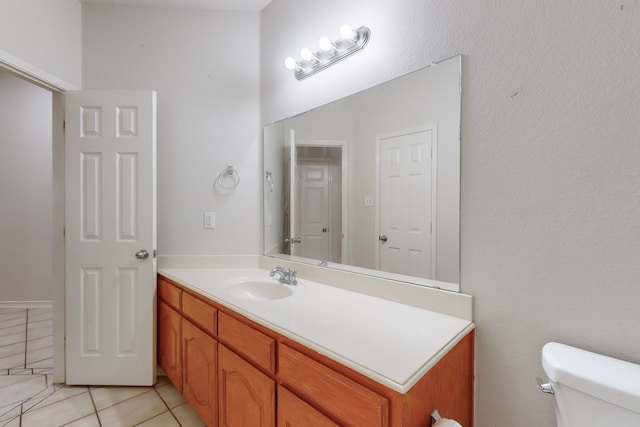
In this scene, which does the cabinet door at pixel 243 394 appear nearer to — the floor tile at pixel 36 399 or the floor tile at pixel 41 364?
the floor tile at pixel 36 399

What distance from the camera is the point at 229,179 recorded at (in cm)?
214

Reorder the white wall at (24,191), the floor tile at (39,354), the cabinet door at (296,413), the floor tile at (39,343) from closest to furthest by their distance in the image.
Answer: the cabinet door at (296,413)
the floor tile at (39,354)
the floor tile at (39,343)
the white wall at (24,191)

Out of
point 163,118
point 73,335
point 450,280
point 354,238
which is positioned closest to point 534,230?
point 450,280

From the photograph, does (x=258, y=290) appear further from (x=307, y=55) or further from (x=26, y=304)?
(x=26, y=304)

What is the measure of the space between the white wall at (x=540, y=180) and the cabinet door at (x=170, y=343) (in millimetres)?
1544

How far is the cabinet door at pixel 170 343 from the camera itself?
1.75 metres

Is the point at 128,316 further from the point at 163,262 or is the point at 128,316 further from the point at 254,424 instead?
the point at 254,424

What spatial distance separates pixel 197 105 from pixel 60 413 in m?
2.02

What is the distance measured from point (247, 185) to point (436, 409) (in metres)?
1.72

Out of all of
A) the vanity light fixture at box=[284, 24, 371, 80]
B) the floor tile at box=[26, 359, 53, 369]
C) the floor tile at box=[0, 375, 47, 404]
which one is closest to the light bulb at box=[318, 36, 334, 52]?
the vanity light fixture at box=[284, 24, 371, 80]

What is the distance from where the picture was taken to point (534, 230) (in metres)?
0.95

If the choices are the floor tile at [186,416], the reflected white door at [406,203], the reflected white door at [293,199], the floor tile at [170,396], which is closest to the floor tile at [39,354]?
the floor tile at [170,396]

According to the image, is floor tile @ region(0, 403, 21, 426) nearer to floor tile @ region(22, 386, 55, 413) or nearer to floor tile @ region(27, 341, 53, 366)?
floor tile @ region(22, 386, 55, 413)

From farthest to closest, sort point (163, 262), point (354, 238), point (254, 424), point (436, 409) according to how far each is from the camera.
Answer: point (163, 262) < point (354, 238) < point (254, 424) < point (436, 409)
